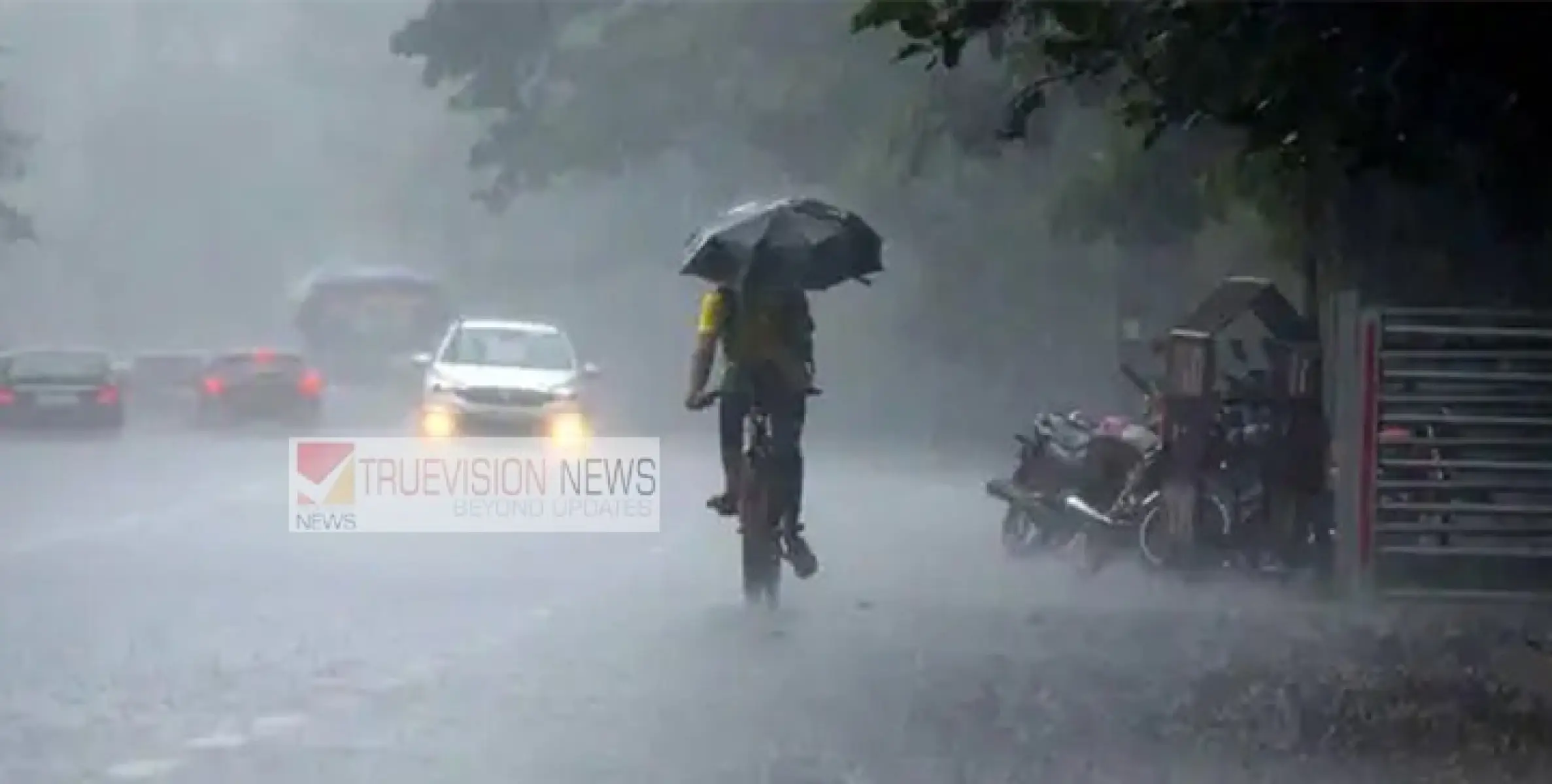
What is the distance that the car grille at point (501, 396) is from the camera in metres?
32.2

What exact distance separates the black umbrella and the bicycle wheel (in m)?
1.09

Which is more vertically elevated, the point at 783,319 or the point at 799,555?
the point at 783,319

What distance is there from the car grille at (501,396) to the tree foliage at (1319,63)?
1776 cm

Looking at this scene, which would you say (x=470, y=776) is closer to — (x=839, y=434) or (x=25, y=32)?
(x=839, y=434)

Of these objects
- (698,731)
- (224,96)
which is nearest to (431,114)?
(224,96)

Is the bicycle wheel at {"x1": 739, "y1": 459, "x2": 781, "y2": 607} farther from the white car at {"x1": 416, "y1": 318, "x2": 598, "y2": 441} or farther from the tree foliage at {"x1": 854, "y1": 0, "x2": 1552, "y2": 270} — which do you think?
the white car at {"x1": 416, "y1": 318, "x2": 598, "y2": 441}

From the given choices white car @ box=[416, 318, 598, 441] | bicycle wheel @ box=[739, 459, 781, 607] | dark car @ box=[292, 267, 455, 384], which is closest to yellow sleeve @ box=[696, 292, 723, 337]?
bicycle wheel @ box=[739, 459, 781, 607]

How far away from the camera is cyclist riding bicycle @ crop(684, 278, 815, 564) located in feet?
52.4

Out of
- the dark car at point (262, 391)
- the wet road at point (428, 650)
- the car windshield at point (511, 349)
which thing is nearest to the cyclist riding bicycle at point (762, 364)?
the wet road at point (428, 650)

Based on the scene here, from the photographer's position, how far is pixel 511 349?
34.1 meters

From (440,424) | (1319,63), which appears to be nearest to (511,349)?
(440,424)

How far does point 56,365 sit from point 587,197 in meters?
26.2

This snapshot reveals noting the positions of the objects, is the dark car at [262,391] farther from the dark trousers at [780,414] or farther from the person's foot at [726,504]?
the dark trousers at [780,414]

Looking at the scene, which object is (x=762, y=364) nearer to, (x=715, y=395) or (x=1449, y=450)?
(x=715, y=395)
